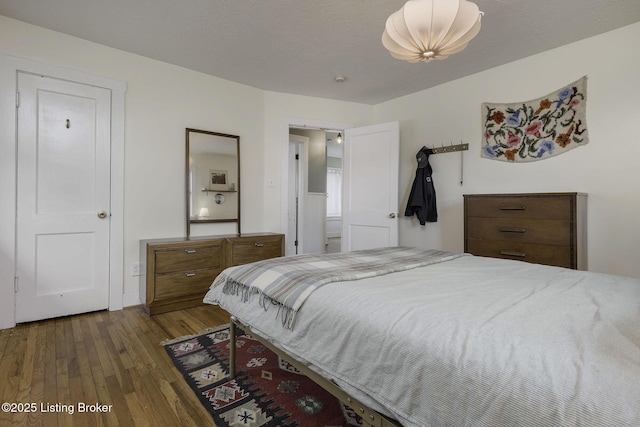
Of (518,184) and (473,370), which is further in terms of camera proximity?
(518,184)

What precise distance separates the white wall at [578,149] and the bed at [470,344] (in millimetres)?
1377

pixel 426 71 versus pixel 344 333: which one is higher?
pixel 426 71

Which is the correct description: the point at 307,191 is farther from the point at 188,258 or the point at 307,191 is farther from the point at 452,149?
the point at 188,258

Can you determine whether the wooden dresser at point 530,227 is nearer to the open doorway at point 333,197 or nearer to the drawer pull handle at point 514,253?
the drawer pull handle at point 514,253

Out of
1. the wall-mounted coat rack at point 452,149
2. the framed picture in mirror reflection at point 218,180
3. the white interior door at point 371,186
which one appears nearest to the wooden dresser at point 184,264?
the framed picture in mirror reflection at point 218,180

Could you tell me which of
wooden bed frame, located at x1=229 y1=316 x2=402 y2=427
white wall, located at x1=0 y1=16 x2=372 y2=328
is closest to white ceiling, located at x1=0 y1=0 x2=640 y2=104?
white wall, located at x1=0 y1=16 x2=372 y2=328

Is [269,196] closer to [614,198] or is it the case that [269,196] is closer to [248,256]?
[248,256]

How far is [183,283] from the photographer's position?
285 cm

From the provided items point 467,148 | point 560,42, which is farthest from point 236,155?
point 560,42

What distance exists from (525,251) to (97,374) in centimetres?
308

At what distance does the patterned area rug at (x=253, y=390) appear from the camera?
1413mm

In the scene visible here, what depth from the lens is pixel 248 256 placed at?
10.6 ft

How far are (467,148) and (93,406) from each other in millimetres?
3661

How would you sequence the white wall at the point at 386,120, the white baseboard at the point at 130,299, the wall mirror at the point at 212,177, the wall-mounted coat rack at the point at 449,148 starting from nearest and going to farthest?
1. the white wall at the point at 386,120
2. the white baseboard at the point at 130,299
3. the wall mirror at the point at 212,177
4. the wall-mounted coat rack at the point at 449,148
